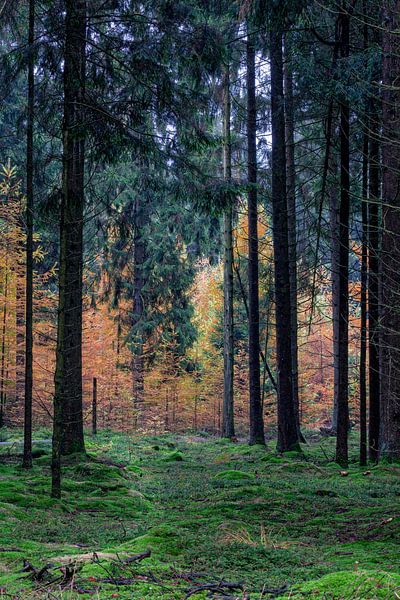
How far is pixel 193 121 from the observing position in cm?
1024

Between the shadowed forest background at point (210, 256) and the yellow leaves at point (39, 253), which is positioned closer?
the shadowed forest background at point (210, 256)

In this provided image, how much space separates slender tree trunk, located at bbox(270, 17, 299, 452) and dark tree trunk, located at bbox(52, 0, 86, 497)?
13.9 feet

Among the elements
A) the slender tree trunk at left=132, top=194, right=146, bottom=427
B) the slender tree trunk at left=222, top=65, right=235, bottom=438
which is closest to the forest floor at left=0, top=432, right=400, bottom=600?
the slender tree trunk at left=222, top=65, right=235, bottom=438

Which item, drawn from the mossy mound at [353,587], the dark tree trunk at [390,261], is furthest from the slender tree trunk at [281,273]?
the mossy mound at [353,587]

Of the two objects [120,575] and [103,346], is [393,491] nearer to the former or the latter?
[120,575]

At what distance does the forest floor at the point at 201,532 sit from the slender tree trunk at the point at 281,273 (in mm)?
964

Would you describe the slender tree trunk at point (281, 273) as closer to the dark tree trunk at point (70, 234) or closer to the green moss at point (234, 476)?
the green moss at point (234, 476)

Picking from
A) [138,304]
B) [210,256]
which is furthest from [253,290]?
[138,304]

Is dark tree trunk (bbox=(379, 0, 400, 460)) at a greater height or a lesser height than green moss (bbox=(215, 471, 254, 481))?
greater

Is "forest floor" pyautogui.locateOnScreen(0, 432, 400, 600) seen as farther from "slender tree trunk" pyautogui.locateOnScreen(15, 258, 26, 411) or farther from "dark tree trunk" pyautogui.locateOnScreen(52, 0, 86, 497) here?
"slender tree trunk" pyautogui.locateOnScreen(15, 258, 26, 411)

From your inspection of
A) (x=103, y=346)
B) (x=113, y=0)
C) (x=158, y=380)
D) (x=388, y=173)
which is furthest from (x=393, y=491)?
(x=103, y=346)

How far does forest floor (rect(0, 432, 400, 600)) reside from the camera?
2828mm

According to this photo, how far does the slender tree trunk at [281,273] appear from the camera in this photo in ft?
40.4

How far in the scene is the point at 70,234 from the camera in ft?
31.1
